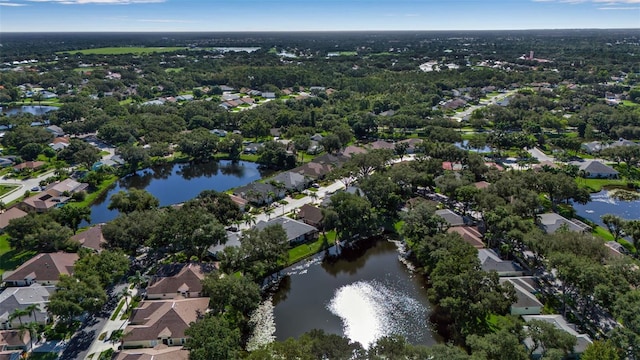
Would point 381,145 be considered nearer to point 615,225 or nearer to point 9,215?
point 615,225

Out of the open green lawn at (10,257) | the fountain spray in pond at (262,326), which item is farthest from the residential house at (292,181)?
the open green lawn at (10,257)

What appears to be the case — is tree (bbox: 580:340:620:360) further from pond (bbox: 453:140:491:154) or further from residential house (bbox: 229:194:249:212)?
pond (bbox: 453:140:491:154)

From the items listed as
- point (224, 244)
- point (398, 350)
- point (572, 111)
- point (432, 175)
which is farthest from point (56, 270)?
point (572, 111)

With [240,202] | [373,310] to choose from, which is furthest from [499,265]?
[240,202]

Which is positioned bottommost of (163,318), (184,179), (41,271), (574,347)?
(574,347)

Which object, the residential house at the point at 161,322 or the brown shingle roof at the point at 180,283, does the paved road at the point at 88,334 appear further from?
the brown shingle roof at the point at 180,283

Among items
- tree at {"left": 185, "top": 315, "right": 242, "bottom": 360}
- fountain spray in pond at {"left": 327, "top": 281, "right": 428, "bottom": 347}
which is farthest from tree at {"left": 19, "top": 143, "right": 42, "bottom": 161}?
fountain spray in pond at {"left": 327, "top": 281, "right": 428, "bottom": 347}
